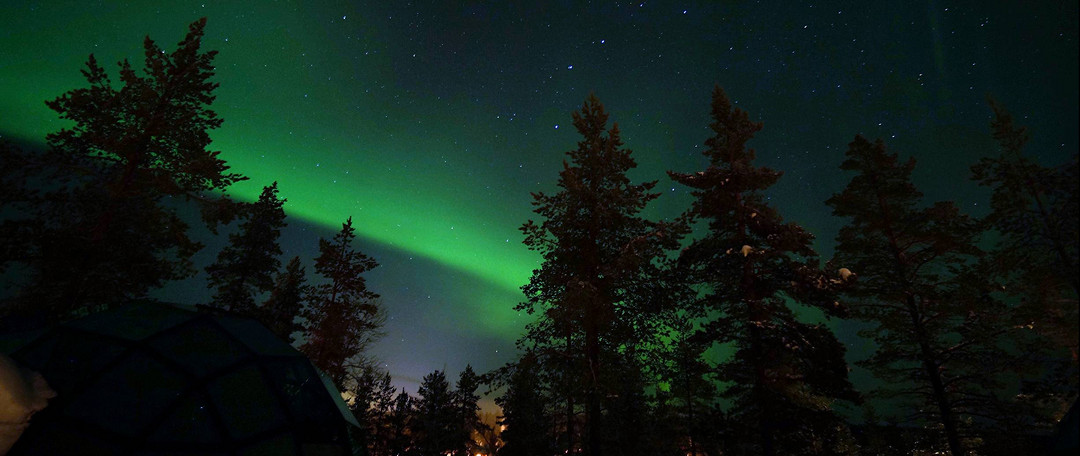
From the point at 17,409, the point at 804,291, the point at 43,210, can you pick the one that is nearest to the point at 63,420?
the point at 17,409

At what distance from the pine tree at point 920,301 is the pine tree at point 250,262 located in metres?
25.2

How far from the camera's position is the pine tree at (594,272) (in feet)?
36.7

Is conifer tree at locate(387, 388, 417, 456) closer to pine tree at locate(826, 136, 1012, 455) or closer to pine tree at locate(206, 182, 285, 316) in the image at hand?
pine tree at locate(206, 182, 285, 316)

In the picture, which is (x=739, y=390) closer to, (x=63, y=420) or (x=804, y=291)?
(x=804, y=291)

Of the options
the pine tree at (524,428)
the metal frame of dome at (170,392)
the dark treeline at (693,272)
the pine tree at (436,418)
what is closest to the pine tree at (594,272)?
the dark treeline at (693,272)

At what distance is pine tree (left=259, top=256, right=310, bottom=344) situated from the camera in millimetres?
19047

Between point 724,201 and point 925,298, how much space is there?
6.44 meters

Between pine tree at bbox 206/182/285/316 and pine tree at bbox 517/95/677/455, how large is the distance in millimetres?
15287

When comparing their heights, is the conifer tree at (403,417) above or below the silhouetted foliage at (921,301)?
below

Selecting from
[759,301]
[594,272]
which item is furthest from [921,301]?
[594,272]

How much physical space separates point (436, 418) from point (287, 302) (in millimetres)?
11395

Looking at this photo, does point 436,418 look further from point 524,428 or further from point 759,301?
point 759,301

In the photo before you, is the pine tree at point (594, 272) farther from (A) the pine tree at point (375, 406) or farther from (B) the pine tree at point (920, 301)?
(A) the pine tree at point (375, 406)

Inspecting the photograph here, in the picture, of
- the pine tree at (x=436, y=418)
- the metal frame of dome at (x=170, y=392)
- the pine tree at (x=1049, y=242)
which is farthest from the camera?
the pine tree at (x=436, y=418)
